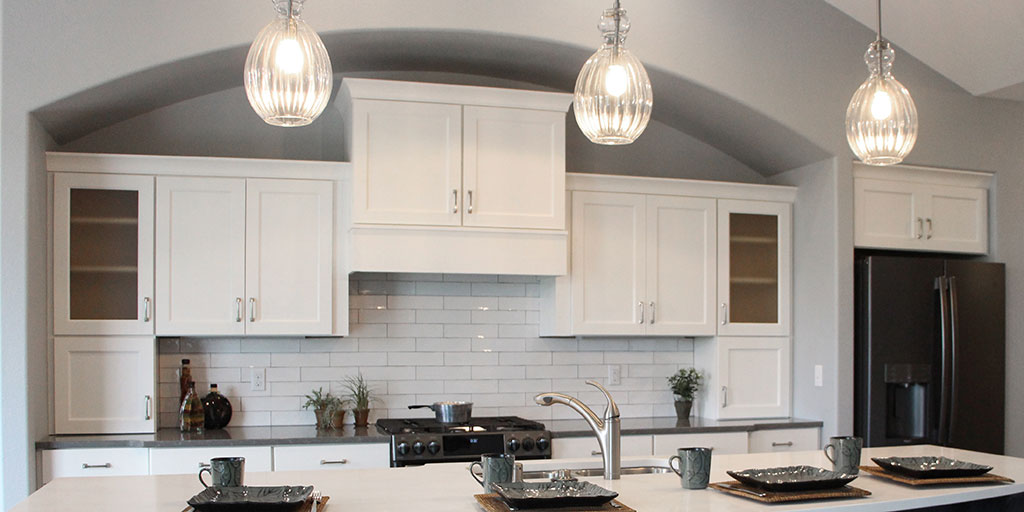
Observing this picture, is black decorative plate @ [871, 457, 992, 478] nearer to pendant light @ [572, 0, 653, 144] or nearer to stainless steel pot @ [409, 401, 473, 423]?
pendant light @ [572, 0, 653, 144]

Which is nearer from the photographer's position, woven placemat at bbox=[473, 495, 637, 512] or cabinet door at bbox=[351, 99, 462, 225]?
woven placemat at bbox=[473, 495, 637, 512]

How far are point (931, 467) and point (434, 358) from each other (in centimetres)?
275

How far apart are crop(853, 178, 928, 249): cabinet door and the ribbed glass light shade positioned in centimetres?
203

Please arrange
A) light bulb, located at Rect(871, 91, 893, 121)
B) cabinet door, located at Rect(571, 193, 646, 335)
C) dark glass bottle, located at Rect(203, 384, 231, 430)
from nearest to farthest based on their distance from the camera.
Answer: light bulb, located at Rect(871, 91, 893, 121)
dark glass bottle, located at Rect(203, 384, 231, 430)
cabinet door, located at Rect(571, 193, 646, 335)

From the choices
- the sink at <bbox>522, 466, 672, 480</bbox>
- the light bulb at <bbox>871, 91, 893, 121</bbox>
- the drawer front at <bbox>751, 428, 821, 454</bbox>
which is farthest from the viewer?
the drawer front at <bbox>751, 428, 821, 454</bbox>

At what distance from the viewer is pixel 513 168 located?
15.6ft

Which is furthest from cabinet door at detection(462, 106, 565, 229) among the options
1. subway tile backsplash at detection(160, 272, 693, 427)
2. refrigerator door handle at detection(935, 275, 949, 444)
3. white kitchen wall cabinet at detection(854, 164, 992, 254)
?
refrigerator door handle at detection(935, 275, 949, 444)

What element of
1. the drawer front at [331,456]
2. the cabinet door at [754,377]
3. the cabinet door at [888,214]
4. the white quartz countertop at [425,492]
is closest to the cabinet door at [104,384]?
the drawer front at [331,456]

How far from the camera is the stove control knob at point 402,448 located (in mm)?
4305

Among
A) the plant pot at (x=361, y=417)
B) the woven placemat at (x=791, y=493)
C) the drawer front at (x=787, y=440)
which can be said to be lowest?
the drawer front at (x=787, y=440)

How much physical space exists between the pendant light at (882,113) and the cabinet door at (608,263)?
6.27 ft

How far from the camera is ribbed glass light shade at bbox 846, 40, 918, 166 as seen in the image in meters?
3.21

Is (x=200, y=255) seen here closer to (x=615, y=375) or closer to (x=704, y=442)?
(x=615, y=375)

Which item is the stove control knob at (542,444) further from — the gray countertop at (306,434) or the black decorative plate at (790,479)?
the black decorative plate at (790,479)
